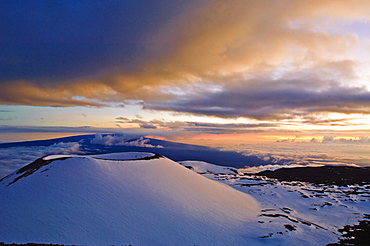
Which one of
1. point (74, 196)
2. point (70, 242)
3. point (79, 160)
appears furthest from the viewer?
point (79, 160)

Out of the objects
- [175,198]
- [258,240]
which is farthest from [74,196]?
[258,240]

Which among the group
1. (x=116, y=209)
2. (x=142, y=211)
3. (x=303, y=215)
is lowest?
(x=303, y=215)

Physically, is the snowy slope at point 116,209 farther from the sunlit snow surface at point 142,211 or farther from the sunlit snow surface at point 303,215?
the sunlit snow surface at point 303,215

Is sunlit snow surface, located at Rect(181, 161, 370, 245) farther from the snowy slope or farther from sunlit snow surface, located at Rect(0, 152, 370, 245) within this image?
the snowy slope

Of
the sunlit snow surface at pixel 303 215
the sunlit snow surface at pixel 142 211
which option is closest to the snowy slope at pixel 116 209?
the sunlit snow surface at pixel 142 211

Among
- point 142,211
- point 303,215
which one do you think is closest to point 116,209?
point 142,211

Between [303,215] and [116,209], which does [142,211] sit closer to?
[116,209]

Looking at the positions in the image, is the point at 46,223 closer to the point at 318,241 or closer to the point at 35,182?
the point at 35,182

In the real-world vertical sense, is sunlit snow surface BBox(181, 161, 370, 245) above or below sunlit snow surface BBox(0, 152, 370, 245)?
below

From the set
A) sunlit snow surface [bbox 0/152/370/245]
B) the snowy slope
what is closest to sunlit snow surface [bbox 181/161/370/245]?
sunlit snow surface [bbox 0/152/370/245]
